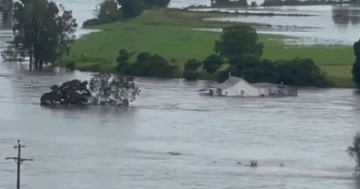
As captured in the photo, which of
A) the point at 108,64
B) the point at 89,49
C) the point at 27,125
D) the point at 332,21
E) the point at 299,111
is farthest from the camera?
the point at 332,21

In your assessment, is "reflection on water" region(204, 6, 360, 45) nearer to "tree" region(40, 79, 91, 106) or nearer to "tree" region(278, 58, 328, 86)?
"tree" region(278, 58, 328, 86)

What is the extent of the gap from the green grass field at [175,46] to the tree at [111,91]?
5.36 meters

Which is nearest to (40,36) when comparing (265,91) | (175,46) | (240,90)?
(175,46)

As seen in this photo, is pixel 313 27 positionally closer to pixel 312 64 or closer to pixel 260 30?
pixel 260 30

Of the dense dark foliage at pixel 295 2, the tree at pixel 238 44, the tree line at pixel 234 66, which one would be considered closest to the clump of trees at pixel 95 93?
the tree line at pixel 234 66

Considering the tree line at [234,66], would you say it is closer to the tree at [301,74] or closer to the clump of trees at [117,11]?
the tree at [301,74]

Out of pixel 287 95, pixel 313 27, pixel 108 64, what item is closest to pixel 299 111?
pixel 287 95

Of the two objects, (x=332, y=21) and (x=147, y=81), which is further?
(x=332, y=21)

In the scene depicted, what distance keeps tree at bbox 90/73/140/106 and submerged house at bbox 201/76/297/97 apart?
7.43 ft

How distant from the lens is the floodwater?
1683 cm

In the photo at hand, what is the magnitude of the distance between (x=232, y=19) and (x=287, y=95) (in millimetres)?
20562

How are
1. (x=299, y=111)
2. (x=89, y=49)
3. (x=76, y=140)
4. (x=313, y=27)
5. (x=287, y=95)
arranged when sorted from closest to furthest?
1. (x=76, y=140)
2. (x=299, y=111)
3. (x=287, y=95)
4. (x=89, y=49)
5. (x=313, y=27)

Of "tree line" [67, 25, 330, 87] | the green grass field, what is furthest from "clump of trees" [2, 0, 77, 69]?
"tree line" [67, 25, 330, 87]

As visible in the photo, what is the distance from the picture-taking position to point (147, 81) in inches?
1128
